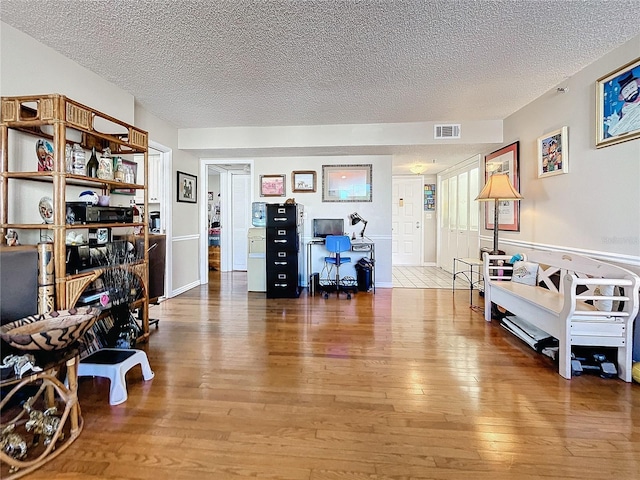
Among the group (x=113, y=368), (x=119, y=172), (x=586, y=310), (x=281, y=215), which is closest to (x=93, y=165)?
(x=119, y=172)

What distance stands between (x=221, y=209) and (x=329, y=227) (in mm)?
2818

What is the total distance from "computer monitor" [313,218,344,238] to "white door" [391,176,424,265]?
277 centimetres

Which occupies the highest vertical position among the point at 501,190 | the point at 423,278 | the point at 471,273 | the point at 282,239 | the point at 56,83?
the point at 56,83

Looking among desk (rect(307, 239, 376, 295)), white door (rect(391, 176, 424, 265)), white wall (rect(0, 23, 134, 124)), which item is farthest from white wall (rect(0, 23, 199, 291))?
white door (rect(391, 176, 424, 265))

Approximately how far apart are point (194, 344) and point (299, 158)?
3.45 m

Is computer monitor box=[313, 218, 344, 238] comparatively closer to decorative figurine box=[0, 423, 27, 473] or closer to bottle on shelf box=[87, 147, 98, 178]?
bottle on shelf box=[87, 147, 98, 178]

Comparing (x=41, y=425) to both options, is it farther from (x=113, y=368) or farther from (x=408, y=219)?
(x=408, y=219)

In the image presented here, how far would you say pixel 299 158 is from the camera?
5.22 m

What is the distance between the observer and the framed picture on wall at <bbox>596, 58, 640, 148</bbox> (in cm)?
228

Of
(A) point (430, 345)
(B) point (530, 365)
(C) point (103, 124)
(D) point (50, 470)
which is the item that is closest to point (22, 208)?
(C) point (103, 124)

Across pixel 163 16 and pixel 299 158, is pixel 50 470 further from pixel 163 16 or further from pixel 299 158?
pixel 299 158

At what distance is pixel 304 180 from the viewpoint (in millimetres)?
5242

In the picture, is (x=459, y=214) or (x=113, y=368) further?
(x=459, y=214)

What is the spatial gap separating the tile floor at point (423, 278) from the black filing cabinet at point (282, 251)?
1848mm
